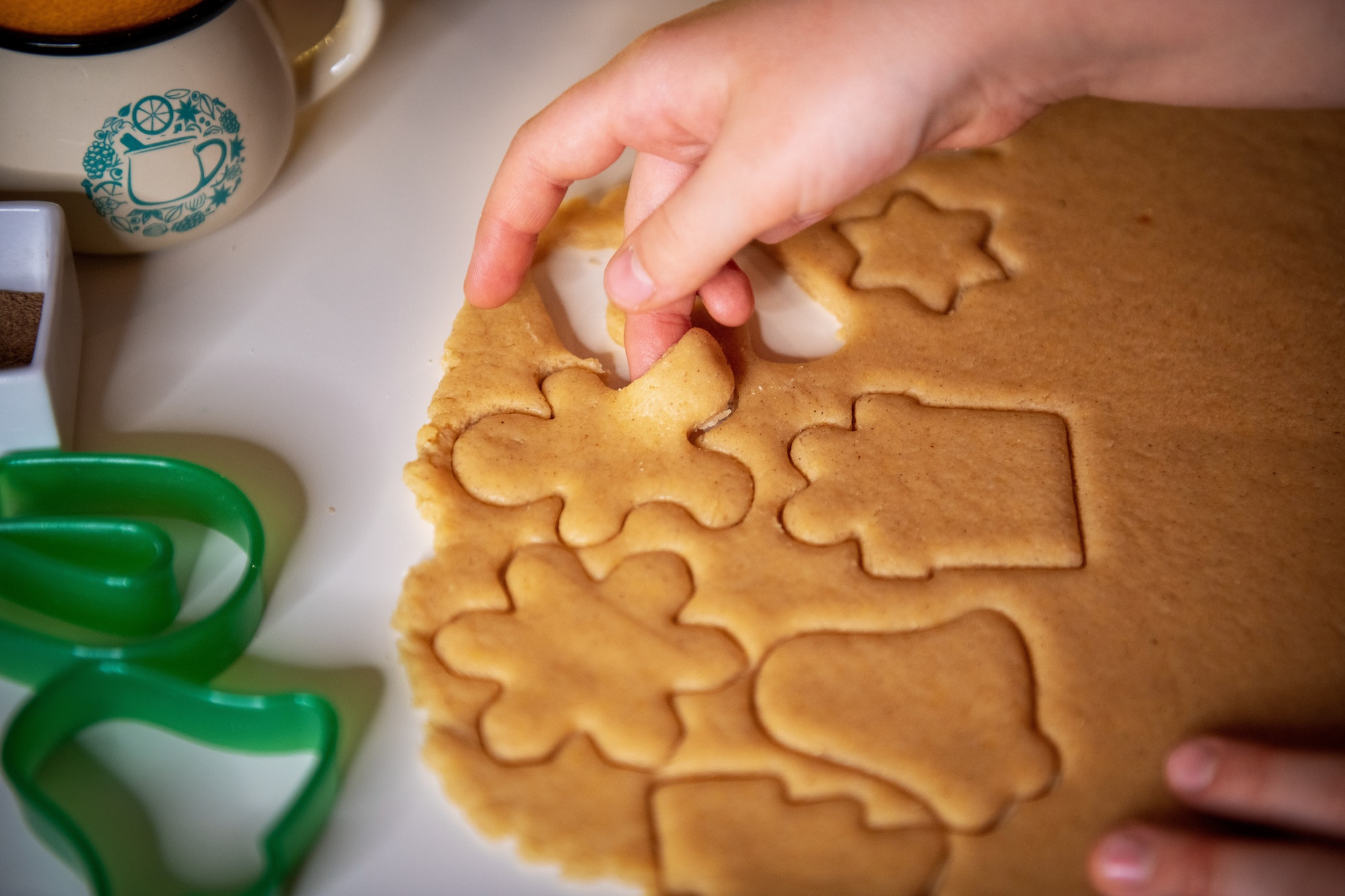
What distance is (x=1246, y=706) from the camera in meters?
0.93

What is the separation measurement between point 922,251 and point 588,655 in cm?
60

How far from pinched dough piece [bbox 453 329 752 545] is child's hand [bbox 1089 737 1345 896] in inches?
15.9

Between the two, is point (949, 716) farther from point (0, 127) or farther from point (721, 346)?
point (0, 127)

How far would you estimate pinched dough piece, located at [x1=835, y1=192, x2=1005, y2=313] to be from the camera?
1.22 m

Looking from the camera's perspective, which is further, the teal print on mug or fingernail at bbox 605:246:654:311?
the teal print on mug

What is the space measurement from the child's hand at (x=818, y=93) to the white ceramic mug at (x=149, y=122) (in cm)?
27

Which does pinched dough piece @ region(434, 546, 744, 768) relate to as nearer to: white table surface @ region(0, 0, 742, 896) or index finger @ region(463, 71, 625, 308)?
white table surface @ region(0, 0, 742, 896)

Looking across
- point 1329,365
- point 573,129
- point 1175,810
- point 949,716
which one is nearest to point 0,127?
point 573,129

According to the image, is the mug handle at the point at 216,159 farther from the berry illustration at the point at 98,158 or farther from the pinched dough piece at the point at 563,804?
the pinched dough piece at the point at 563,804

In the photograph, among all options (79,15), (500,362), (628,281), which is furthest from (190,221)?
(628,281)

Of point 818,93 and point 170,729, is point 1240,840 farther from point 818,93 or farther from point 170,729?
point 170,729

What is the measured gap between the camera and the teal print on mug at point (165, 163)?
107 cm

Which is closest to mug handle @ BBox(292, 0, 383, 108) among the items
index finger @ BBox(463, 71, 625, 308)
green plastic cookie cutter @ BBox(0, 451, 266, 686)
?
index finger @ BBox(463, 71, 625, 308)

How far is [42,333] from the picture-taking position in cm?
98
